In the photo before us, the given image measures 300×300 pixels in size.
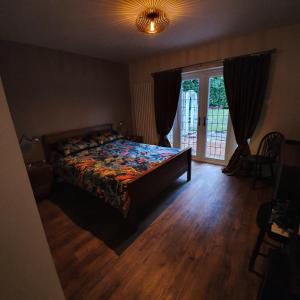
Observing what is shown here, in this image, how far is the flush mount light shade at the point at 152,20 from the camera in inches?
74.9

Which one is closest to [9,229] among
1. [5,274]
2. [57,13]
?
[5,274]

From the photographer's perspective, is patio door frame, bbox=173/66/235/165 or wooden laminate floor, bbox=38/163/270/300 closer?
wooden laminate floor, bbox=38/163/270/300

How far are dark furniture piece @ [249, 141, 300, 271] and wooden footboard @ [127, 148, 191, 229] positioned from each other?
3.94ft

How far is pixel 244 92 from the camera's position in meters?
3.03

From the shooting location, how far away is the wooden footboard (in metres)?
1.97

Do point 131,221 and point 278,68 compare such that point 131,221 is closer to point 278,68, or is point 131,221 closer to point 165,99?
point 165,99

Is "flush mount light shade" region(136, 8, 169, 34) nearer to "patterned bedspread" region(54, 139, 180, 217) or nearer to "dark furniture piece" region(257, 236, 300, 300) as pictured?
"patterned bedspread" region(54, 139, 180, 217)

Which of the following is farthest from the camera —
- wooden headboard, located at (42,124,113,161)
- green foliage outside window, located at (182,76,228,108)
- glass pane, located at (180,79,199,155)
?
glass pane, located at (180,79,199,155)

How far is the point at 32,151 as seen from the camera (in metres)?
3.04

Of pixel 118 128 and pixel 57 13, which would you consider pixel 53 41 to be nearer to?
pixel 57 13

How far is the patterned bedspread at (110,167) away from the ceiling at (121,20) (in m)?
1.89

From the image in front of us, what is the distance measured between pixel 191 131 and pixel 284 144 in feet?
6.10

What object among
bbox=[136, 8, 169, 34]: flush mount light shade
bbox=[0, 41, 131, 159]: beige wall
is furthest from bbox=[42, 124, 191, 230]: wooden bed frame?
bbox=[136, 8, 169, 34]: flush mount light shade

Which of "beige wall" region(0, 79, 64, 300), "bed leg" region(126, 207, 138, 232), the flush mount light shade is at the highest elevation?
the flush mount light shade
